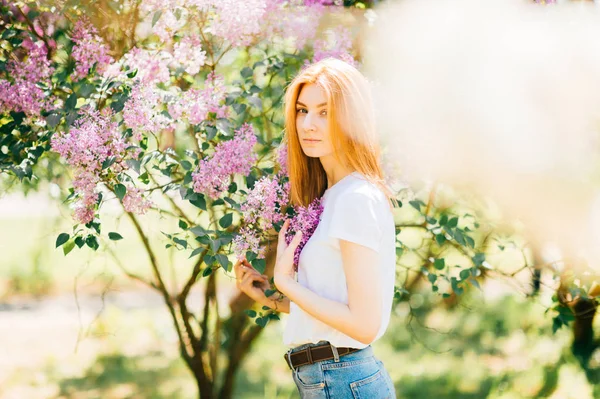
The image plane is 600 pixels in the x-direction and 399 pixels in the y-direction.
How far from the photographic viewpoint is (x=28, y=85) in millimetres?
2182

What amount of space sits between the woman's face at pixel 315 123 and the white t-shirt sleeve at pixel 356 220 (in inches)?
7.2

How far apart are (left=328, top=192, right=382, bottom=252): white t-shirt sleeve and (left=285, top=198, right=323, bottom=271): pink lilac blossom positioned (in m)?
0.16

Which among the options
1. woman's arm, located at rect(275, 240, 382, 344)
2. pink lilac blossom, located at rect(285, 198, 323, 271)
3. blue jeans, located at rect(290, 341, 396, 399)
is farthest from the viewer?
pink lilac blossom, located at rect(285, 198, 323, 271)

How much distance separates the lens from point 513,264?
455 cm

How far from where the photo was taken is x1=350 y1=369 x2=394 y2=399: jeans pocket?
5.00 feet

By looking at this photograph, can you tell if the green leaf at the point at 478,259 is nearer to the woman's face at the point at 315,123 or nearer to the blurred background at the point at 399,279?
the blurred background at the point at 399,279

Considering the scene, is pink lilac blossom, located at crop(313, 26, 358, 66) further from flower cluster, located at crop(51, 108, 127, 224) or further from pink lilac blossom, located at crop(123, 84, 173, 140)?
flower cluster, located at crop(51, 108, 127, 224)

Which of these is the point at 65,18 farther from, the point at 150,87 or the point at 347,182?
the point at 347,182

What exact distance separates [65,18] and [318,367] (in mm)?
1798

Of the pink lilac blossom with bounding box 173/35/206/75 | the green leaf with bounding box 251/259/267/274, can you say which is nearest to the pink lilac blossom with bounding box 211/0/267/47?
the pink lilac blossom with bounding box 173/35/206/75

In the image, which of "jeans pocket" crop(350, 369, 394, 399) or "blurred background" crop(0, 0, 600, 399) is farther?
"blurred background" crop(0, 0, 600, 399)

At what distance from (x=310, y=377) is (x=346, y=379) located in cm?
9

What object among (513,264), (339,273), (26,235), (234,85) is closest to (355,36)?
(234,85)

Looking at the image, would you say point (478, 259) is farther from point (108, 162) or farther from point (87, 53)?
point (87, 53)
